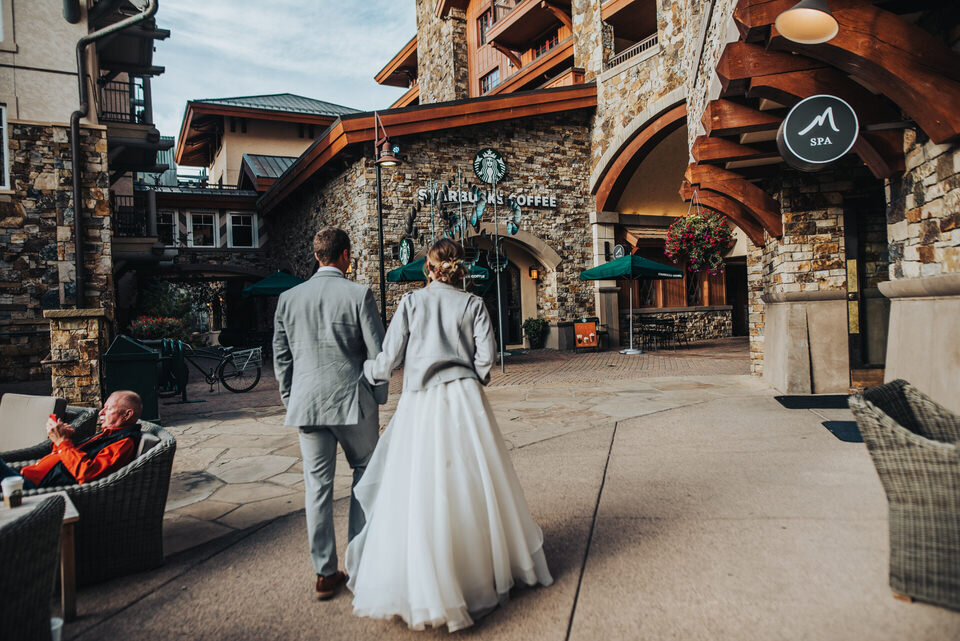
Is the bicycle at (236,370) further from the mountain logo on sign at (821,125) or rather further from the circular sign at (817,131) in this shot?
the mountain logo on sign at (821,125)

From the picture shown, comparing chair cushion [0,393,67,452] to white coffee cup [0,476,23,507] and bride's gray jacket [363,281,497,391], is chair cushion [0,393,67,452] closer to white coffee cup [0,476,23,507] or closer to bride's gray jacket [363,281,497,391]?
white coffee cup [0,476,23,507]

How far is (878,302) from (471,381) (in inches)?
279

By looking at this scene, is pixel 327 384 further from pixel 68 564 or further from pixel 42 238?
pixel 42 238

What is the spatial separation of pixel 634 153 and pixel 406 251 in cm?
645

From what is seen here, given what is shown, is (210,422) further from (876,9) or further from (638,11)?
(638,11)

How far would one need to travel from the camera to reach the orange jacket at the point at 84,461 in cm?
305

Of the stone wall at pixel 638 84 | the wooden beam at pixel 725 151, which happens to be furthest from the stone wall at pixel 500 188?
the wooden beam at pixel 725 151

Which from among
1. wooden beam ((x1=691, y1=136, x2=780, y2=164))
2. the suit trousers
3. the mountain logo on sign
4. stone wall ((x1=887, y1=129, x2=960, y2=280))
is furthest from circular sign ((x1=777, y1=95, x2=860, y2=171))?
the suit trousers

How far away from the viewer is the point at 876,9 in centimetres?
414

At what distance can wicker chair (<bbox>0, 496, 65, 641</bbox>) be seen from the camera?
5.73ft

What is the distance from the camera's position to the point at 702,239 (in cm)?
1063

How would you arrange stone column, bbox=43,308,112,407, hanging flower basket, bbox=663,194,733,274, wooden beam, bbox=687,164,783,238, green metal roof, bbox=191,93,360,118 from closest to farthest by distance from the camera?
stone column, bbox=43,308,112,407, wooden beam, bbox=687,164,783,238, hanging flower basket, bbox=663,194,733,274, green metal roof, bbox=191,93,360,118

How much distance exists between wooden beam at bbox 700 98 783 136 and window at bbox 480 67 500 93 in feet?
55.0

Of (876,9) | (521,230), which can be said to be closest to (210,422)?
(876,9)
